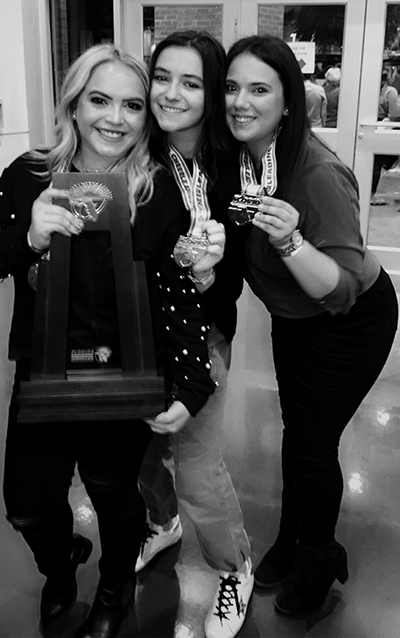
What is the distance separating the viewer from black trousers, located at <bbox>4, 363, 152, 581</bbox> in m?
1.46

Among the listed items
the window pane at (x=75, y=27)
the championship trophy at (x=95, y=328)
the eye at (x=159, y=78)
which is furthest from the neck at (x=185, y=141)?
the window pane at (x=75, y=27)

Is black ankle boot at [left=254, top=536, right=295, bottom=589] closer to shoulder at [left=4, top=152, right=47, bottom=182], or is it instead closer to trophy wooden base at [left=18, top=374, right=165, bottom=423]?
trophy wooden base at [left=18, top=374, right=165, bottom=423]

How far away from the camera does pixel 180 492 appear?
169cm

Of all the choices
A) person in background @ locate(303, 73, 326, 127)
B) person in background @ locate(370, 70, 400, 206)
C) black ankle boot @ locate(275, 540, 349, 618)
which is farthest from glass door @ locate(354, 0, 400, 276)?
black ankle boot @ locate(275, 540, 349, 618)

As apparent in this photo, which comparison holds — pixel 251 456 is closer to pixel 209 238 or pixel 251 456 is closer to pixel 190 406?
pixel 190 406

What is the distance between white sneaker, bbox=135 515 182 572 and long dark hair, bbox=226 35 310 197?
3.79 ft

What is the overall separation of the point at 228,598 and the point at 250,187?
109 cm

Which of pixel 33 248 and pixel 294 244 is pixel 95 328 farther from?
pixel 294 244

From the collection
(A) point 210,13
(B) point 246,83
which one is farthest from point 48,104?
(B) point 246,83

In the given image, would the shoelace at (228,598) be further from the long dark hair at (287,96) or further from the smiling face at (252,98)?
the smiling face at (252,98)

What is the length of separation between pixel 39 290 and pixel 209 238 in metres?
0.38

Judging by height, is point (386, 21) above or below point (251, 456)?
above

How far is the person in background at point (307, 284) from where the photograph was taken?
137cm

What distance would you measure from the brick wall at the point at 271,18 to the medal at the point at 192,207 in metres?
4.38
